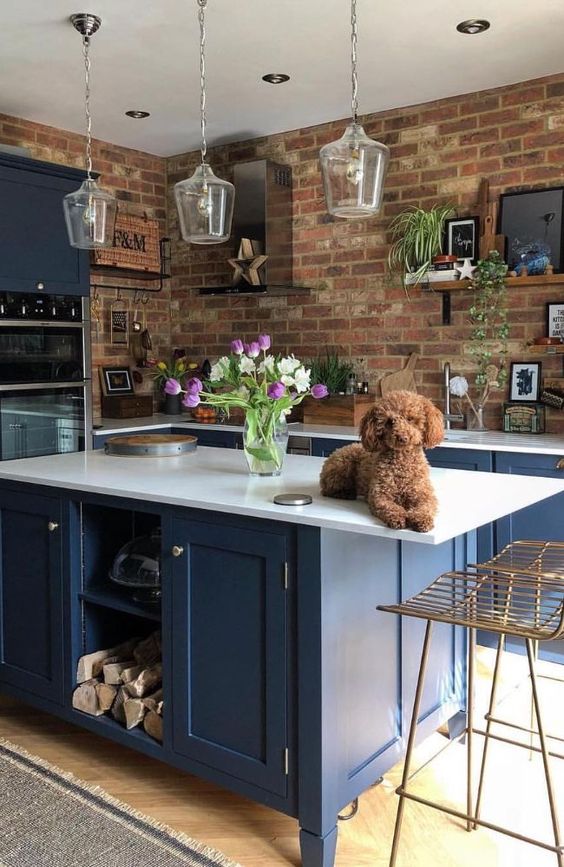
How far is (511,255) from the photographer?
13.2 ft

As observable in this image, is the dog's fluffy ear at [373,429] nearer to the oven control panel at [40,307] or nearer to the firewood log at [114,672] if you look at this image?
the firewood log at [114,672]

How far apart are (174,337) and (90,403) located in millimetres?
1368

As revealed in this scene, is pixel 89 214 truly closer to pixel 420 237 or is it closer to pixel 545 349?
pixel 420 237

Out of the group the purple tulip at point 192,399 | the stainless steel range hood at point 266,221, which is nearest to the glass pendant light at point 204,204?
the purple tulip at point 192,399

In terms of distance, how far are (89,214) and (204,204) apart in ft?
1.79

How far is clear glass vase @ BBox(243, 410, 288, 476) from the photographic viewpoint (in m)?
2.47

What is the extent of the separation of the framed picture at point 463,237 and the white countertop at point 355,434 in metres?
0.95

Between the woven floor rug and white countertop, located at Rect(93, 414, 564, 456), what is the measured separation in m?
2.01

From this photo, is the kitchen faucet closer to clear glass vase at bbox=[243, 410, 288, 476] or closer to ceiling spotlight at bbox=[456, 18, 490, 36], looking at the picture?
ceiling spotlight at bbox=[456, 18, 490, 36]

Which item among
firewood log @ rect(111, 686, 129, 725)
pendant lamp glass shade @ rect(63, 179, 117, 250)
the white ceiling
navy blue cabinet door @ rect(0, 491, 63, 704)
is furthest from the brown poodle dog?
the white ceiling

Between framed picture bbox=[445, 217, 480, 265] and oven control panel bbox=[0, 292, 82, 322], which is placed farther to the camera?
framed picture bbox=[445, 217, 480, 265]

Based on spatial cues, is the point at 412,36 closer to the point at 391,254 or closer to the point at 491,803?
the point at 391,254

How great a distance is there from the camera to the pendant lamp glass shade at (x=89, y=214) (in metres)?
2.80

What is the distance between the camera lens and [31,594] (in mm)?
2703
